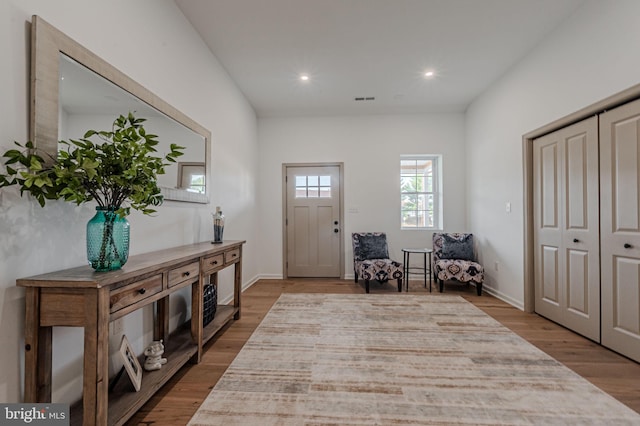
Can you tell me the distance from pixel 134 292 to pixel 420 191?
4.70 m

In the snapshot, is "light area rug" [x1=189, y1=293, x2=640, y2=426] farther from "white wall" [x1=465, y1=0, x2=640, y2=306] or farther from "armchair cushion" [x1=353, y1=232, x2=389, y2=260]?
"armchair cushion" [x1=353, y1=232, x2=389, y2=260]

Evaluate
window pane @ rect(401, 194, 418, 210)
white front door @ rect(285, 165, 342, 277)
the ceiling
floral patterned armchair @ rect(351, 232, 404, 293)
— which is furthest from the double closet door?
white front door @ rect(285, 165, 342, 277)

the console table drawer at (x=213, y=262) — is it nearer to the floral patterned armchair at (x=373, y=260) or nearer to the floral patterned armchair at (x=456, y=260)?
the floral patterned armchair at (x=373, y=260)

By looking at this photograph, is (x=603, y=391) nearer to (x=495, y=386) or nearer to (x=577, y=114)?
(x=495, y=386)

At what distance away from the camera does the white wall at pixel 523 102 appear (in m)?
2.24

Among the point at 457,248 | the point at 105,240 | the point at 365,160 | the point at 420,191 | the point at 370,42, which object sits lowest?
the point at 457,248

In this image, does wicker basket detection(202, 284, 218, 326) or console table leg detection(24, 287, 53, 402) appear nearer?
console table leg detection(24, 287, 53, 402)

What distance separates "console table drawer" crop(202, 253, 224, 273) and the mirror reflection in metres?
0.60

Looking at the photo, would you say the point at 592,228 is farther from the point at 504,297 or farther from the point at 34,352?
the point at 34,352

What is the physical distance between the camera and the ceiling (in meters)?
2.53

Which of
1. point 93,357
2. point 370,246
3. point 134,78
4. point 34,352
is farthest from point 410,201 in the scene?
point 34,352

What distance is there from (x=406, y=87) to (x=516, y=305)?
322cm

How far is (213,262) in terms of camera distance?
7.84 ft

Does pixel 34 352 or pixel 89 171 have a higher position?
pixel 89 171
